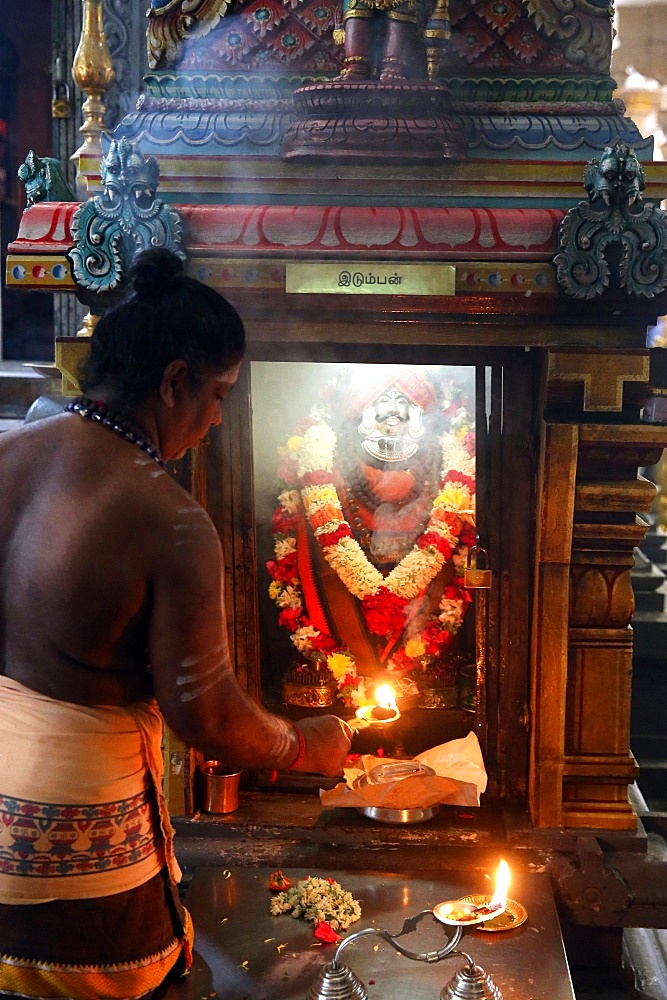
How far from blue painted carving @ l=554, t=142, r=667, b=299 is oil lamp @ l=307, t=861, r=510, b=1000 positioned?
189cm

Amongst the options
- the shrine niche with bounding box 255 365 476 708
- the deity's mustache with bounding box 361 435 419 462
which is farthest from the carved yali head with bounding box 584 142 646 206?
the deity's mustache with bounding box 361 435 419 462

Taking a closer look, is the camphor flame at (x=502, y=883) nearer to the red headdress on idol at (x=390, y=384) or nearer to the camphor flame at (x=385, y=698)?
the camphor flame at (x=385, y=698)

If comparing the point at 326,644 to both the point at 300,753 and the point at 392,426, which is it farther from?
the point at 300,753

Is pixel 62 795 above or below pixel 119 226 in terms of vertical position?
below

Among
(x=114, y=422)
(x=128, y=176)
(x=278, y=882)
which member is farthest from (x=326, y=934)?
(x=128, y=176)

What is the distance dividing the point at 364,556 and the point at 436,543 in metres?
0.30

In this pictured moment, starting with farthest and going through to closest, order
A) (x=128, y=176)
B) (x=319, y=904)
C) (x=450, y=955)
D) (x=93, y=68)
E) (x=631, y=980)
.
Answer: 1. (x=93, y=68)
2. (x=631, y=980)
3. (x=128, y=176)
4. (x=319, y=904)
5. (x=450, y=955)

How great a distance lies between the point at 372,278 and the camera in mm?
3506

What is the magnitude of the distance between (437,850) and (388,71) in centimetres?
278

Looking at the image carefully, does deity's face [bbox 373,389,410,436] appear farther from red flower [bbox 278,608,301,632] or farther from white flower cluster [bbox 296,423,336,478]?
red flower [bbox 278,608,301,632]

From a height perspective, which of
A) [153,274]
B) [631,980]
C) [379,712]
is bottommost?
[631,980]

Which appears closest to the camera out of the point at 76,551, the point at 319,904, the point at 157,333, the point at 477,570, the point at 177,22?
the point at 76,551

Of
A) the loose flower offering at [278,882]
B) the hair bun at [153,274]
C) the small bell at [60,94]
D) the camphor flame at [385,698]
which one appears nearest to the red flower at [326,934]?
the loose flower offering at [278,882]

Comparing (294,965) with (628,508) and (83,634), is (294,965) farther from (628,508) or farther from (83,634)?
(628,508)
